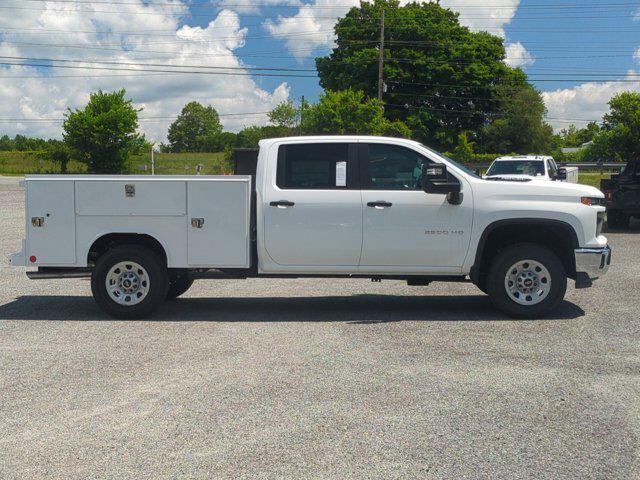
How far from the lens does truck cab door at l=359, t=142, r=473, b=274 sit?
7.88 m

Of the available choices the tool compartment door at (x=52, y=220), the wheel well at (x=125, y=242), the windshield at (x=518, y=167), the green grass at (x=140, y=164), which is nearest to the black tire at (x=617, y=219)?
the windshield at (x=518, y=167)

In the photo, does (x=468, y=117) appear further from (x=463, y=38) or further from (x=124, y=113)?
(x=124, y=113)

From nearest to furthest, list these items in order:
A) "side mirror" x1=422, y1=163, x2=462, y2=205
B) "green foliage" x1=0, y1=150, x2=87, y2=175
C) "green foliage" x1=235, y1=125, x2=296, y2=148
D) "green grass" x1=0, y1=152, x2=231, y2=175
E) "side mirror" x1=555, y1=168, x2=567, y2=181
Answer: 1. "side mirror" x1=422, y1=163, x2=462, y2=205
2. "side mirror" x1=555, y1=168, x2=567, y2=181
3. "green grass" x1=0, y1=152, x2=231, y2=175
4. "green foliage" x1=0, y1=150, x2=87, y2=175
5. "green foliage" x1=235, y1=125, x2=296, y2=148

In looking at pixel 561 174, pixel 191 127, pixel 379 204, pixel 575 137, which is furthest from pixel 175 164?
pixel 575 137

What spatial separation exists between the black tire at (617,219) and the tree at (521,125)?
132 feet

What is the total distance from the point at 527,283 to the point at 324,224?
242 cm

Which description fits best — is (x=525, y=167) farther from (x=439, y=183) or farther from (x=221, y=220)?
(x=221, y=220)

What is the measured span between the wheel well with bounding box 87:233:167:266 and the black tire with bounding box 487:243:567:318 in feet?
12.6

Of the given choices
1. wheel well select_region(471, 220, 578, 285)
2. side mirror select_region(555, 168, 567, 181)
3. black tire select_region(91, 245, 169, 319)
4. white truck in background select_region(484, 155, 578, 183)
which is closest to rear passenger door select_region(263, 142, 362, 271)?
black tire select_region(91, 245, 169, 319)

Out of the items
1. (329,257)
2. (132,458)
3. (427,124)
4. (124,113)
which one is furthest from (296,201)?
(427,124)

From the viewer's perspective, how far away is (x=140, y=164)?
58.6 m

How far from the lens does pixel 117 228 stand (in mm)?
8031

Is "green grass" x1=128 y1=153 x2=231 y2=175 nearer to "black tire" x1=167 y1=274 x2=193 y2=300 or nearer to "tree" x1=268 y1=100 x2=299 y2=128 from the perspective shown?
"tree" x1=268 y1=100 x2=299 y2=128

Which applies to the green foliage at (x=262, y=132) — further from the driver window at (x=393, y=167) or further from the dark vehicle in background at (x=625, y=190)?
the driver window at (x=393, y=167)
